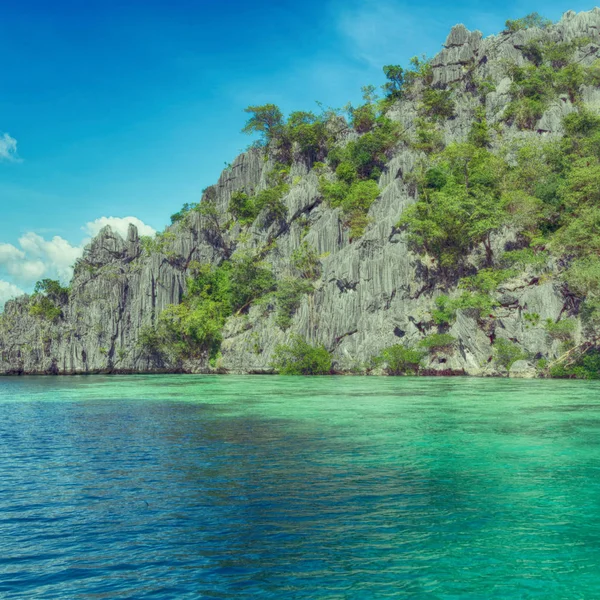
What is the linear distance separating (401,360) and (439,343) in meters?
5.09

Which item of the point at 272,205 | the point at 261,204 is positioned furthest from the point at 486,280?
the point at 261,204

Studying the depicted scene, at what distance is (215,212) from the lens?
97.3 metres

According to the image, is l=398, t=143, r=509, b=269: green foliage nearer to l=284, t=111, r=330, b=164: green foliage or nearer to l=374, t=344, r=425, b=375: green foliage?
l=374, t=344, r=425, b=375: green foliage

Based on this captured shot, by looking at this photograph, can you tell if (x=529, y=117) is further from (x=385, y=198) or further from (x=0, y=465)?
(x=0, y=465)

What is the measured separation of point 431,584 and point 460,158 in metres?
74.2

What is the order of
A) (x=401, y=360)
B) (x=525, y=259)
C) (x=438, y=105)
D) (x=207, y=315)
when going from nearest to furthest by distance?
1. (x=525, y=259)
2. (x=401, y=360)
3. (x=207, y=315)
4. (x=438, y=105)

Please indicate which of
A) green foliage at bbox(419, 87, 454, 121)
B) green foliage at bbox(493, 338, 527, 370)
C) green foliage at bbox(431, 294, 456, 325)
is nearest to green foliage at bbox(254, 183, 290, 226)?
green foliage at bbox(419, 87, 454, 121)

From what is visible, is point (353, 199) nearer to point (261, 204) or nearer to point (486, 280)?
point (261, 204)

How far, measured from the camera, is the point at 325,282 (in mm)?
74438

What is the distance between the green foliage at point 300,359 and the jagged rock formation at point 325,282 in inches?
57.2

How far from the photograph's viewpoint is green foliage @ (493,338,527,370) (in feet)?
177

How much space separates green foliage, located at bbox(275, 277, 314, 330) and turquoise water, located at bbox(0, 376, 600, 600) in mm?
52988

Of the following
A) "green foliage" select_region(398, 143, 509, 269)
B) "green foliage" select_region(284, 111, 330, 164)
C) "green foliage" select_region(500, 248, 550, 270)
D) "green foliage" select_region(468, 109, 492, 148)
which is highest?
"green foliage" select_region(284, 111, 330, 164)

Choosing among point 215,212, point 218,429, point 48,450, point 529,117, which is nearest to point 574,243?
point 529,117
